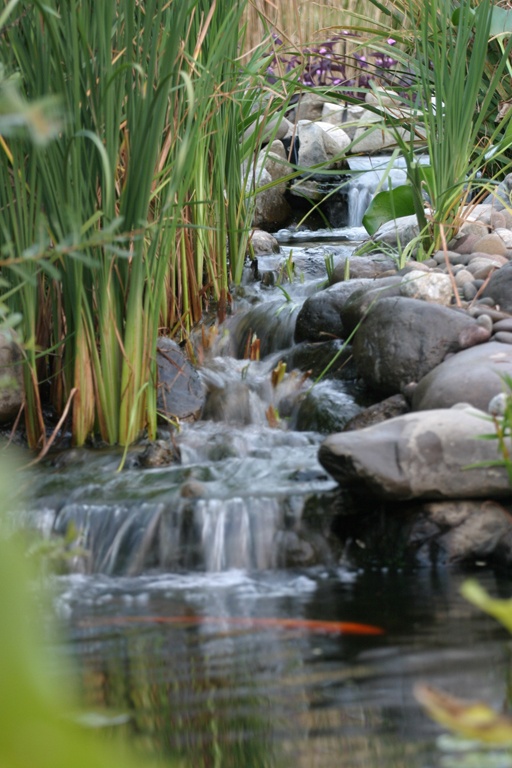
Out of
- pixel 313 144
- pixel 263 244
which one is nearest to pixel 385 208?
pixel 263 244

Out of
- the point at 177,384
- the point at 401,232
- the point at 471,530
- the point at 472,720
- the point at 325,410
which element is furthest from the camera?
the point at 401,232

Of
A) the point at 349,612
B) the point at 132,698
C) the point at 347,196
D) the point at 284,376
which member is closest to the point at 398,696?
the point at 132,698

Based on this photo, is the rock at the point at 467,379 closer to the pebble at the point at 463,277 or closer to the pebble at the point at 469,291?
the pebble at the point at 469,291

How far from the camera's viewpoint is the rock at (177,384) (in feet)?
13.0

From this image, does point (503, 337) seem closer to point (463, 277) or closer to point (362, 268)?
point (463, 277)

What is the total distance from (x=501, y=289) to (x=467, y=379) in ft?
3.04

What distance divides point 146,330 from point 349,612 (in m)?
1.61

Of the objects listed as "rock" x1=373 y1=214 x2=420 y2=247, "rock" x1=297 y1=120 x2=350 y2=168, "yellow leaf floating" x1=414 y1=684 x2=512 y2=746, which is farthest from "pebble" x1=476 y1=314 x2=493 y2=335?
"rock" x1=297 y1=120 x2=350 y2=168

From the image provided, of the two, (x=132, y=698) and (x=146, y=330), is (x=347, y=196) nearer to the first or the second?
(x=146, y=330)

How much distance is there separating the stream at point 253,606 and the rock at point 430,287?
0.45 m

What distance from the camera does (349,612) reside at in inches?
89.6

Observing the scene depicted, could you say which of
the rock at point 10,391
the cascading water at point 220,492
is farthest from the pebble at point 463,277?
the rock at point 10,391

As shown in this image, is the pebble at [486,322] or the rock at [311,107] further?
the rock at [311,107]

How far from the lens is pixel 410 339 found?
3754 millimetres
